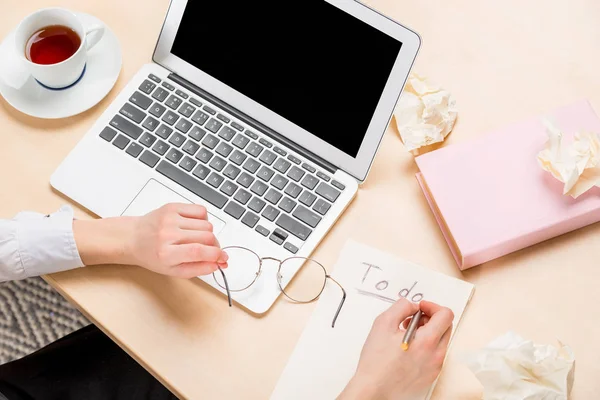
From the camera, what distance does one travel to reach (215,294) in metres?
0.87

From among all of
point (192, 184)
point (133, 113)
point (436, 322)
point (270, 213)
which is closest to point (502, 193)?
point (436, 322)

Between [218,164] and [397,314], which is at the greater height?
[218,164]

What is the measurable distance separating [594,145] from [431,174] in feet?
0.68

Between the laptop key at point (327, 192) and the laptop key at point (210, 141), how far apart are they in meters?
0.15

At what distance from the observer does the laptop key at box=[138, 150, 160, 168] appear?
91 cm

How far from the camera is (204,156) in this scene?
0.91 metres

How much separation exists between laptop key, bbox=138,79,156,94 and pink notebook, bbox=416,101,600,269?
38 cm

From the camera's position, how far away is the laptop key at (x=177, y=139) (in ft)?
3.01

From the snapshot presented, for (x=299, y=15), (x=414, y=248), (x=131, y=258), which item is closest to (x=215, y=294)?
(x=131, y=258)

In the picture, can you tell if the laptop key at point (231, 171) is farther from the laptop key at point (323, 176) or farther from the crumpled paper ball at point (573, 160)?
the crumpled paper ball at point (573, 160)

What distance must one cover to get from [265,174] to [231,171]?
5 centimetres

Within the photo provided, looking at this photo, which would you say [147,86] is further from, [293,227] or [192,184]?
[293,227]

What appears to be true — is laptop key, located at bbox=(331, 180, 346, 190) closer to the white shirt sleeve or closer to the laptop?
the laptop

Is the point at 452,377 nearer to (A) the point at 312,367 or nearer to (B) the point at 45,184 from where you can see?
(A) the point at 312,367
